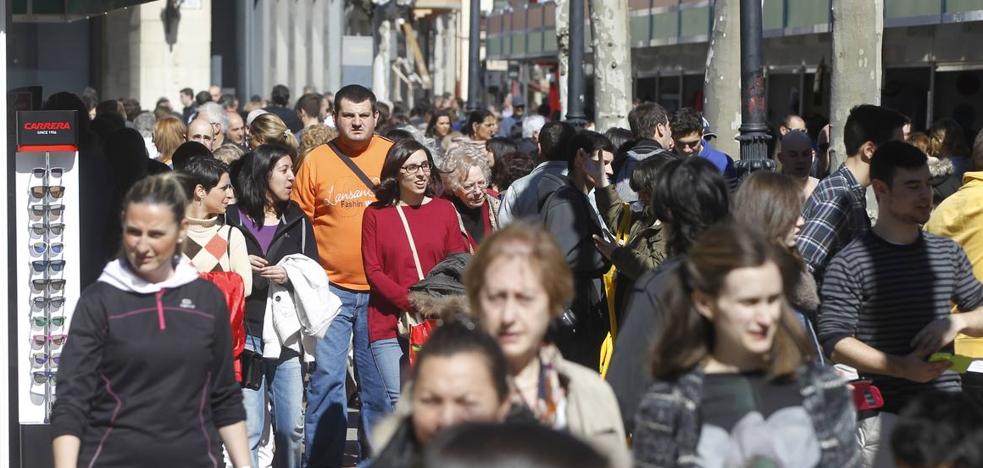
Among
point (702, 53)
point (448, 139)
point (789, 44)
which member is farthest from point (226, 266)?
point (702, 53)

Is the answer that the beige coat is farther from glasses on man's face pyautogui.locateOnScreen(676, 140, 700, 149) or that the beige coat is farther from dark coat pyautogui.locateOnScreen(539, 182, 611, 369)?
glasses on man's face pyautogui.locateOnScreen(676, 140, 700, 149)

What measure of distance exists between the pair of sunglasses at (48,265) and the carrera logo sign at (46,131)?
1.57 ft

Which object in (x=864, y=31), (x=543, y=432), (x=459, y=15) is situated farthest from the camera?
(x=459, y=15)

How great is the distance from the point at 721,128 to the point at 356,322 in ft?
26.6

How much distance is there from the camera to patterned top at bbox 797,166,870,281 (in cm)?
654

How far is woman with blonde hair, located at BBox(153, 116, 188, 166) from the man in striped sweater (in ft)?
20.6

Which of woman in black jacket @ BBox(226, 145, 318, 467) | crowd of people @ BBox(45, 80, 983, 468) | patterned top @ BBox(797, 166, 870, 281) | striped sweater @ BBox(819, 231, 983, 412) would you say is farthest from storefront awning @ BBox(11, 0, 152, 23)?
striped sweater @ BBox(819, 231, 983, 412)

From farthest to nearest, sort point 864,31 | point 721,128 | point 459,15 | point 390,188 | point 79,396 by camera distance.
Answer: point 459,15 < point 721,128 < point 864,31 < point 390,188 < point 79,396

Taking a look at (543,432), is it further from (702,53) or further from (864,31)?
(702,53)

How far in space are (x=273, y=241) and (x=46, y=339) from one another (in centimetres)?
139

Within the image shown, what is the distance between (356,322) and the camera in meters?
8.65

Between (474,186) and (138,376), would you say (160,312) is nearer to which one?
(138,376)

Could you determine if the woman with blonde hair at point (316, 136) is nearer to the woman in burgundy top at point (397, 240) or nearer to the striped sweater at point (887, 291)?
the woman in burgundy top at point (397, 240)

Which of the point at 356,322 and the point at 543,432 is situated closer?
the point at 543,432
